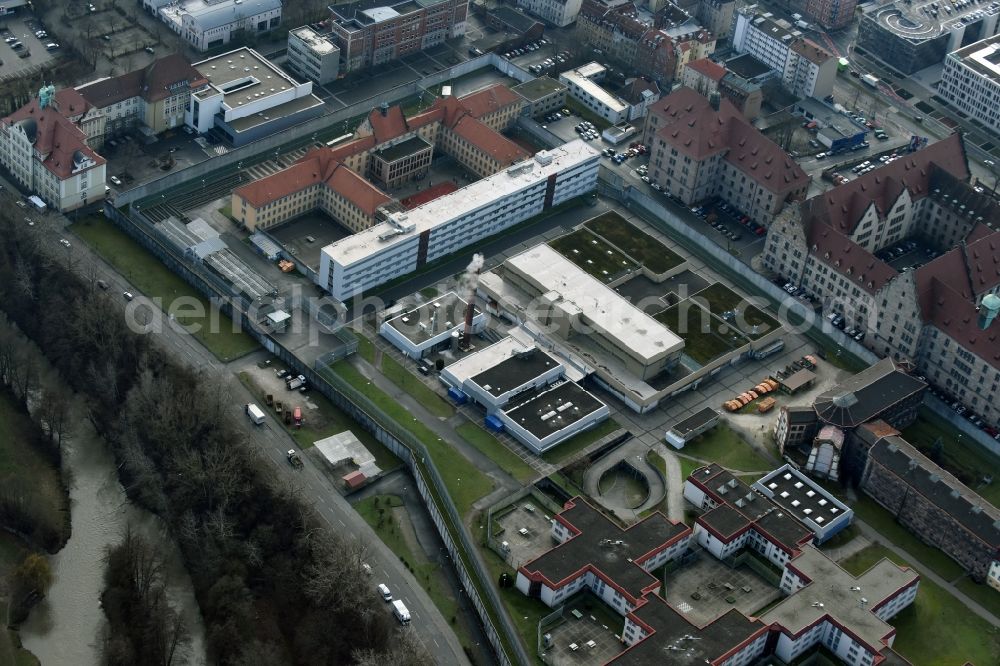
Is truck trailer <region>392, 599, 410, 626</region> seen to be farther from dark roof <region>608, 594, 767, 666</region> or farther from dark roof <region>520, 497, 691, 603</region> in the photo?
dark roof <region>608, 594, 767, 666</region>

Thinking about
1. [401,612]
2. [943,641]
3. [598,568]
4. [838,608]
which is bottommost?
[401,612]

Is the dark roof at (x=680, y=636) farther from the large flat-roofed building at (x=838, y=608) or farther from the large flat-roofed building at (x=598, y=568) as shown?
the large flat-roofed building at (x=838, y=608)

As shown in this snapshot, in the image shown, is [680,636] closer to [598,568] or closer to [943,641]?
[598,568]

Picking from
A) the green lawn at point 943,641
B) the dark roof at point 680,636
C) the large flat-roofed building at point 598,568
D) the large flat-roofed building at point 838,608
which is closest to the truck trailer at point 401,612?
the large flat-roofed building at point 598,568

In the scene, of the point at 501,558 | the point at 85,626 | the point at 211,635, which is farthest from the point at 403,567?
the point at 85,626

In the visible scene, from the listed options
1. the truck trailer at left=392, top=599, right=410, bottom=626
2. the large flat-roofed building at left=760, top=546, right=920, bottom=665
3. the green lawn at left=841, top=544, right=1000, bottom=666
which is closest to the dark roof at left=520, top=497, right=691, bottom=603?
the truck trailer at left=392, top=599, right=410, bottom=626

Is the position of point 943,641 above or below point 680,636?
below

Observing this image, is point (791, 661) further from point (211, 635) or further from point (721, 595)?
point (211, 635)

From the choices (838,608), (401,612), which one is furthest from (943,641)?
(401,612)
